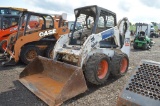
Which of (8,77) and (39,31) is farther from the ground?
(39,31)

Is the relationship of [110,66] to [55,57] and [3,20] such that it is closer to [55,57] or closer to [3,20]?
[55,57]

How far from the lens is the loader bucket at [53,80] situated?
359 centimetres

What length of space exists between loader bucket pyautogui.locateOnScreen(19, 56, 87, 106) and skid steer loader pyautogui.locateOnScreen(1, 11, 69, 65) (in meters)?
2.05

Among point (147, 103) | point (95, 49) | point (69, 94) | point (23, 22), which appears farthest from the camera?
point (23, 22)

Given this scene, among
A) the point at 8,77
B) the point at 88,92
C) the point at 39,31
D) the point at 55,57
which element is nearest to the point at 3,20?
the point at 39,31

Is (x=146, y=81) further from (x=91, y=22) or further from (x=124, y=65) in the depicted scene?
(x=124, y=65)

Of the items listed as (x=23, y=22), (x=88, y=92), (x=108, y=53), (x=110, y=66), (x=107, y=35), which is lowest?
(x=88, y=92)

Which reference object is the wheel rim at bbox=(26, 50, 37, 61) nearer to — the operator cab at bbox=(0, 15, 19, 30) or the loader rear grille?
the operator cab at bbox=(0, 15, 19, 30)

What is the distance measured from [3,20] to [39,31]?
143 inches

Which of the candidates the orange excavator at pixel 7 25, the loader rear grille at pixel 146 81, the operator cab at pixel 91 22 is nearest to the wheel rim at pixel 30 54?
the operator cab at pixel 91 22

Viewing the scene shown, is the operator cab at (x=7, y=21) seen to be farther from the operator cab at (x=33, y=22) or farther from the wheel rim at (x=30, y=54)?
the wheel rim at (x=30, y=54)

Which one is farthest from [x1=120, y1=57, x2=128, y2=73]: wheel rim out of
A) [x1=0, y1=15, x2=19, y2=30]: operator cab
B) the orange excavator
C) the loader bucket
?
[x1=0, y1=15, x2=19, y2=30]: operator cab

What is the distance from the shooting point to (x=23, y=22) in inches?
288

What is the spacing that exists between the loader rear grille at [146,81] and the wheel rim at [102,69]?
276 centimetres
